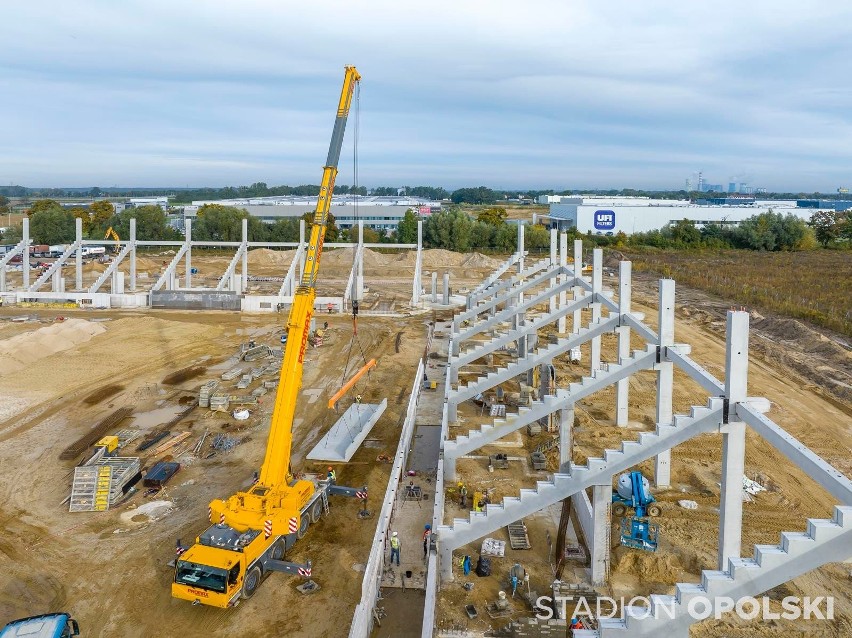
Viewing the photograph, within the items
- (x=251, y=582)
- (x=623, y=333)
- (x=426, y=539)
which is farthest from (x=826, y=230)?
(x=251, y=582)

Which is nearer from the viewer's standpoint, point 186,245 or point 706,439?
point 706,439

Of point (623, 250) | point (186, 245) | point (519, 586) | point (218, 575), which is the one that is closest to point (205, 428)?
point (218, 575)

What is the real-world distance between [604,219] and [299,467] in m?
64.1

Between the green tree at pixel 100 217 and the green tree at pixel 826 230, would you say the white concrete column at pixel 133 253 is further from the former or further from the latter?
the green tree at pixel 826 230

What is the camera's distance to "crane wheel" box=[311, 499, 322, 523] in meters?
14.1

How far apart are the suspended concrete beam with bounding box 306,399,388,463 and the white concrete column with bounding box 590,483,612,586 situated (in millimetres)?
7793

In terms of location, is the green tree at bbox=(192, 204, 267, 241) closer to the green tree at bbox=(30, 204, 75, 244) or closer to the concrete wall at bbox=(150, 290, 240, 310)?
the green tree at bbox=(30, 204, 75, 244)

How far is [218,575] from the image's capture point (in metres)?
10.9

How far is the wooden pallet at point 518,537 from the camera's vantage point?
12758mm

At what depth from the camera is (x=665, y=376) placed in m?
14.4

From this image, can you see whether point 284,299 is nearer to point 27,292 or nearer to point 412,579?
point 27,292

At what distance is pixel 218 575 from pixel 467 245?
5753 centimetres

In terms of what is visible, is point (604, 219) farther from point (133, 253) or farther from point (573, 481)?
point (573, 481)

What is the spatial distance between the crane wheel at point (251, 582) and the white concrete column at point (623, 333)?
8.33 m
